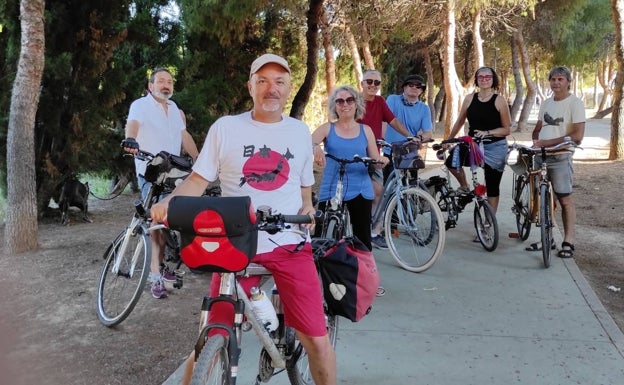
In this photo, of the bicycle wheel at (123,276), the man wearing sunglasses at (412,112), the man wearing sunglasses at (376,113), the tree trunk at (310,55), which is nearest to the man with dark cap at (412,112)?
the man wearing sunglasses at (412,112)

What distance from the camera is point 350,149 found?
4559mm

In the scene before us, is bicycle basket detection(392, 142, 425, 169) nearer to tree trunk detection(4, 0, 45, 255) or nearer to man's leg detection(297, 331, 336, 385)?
man's leg detection(297, 331, 336, 385)

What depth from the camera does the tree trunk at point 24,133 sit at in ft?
18.2

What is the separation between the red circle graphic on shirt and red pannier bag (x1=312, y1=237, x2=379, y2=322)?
467mm

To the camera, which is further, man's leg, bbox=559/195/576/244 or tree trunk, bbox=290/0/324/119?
tree trunk, bbox=290/0/324/119

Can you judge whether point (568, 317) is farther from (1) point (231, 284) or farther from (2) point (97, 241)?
(2) point (97, 241)

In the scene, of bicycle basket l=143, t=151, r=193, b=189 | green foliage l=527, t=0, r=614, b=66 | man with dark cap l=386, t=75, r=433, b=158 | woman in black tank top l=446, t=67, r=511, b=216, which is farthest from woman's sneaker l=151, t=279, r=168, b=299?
green foliage l=527, t=0, r=614, b=66

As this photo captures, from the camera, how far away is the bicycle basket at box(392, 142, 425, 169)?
5.13 metres

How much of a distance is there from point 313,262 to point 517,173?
4154 millimetres

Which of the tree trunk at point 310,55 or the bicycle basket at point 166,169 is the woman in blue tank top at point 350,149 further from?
the tree trunk at point 310,55

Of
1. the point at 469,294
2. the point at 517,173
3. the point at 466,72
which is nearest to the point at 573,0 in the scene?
the point at 466,72

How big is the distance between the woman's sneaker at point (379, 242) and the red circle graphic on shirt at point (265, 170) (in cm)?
369

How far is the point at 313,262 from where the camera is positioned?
2.55 meters

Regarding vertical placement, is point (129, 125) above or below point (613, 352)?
above
